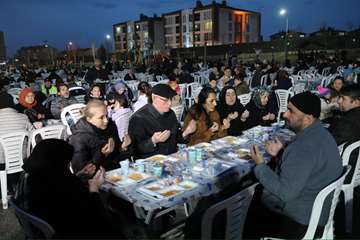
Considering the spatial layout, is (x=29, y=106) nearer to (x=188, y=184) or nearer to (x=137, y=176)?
(x=137, y=176)

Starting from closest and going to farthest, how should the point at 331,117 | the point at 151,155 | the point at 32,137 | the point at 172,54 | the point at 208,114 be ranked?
the point at 151,155
the point at 32,137
the point at 208,114
the point at 331,117
the point at 172,54

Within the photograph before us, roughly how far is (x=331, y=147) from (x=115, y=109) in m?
3.81

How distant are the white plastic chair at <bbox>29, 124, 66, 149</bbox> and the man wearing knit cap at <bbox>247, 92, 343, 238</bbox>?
9.23ft

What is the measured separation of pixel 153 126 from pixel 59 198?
184 cm

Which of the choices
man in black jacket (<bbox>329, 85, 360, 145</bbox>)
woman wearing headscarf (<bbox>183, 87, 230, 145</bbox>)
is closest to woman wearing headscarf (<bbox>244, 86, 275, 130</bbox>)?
woman wearing headscarf (<bbox>183, 87, 230, 145</bbox>)

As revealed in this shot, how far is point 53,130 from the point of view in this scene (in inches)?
159

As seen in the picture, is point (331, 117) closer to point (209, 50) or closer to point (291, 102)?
point (291, 102)

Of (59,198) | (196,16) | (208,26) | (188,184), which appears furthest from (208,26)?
(59,198)

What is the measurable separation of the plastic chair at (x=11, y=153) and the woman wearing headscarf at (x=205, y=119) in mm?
2173

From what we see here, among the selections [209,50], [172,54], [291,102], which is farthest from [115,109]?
[172,54]

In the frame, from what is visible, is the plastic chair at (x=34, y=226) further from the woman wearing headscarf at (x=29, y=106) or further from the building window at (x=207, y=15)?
the building window at (x=207, y=15)

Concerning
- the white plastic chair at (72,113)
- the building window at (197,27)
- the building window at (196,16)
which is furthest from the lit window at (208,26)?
the white plastic chair at (72,113)

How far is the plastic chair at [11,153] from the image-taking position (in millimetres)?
3744

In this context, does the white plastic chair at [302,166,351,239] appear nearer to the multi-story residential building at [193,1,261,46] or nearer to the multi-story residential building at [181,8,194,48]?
the multi-story residential building at [193,1,261,46]
